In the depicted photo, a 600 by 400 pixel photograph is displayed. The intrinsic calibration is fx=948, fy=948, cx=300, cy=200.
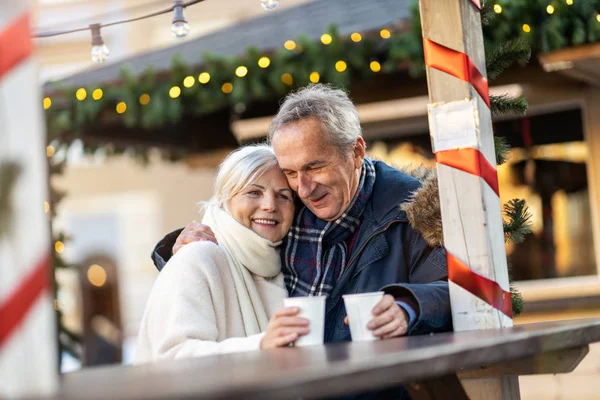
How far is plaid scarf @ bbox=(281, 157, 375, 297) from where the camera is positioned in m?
2.92

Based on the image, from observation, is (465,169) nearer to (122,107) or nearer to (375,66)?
(375,66)

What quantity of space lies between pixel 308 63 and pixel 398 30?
0.56 m

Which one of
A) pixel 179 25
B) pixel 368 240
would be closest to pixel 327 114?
pixel 368 240

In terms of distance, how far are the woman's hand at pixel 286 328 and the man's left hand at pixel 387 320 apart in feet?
0.69

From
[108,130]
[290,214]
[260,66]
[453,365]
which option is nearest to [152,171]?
[108,130]

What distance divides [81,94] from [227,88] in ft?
3.39

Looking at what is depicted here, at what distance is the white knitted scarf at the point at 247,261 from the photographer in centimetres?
280

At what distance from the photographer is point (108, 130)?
704 centimetres

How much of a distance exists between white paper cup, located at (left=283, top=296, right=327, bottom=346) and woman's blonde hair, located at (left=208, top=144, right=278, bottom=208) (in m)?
0.75

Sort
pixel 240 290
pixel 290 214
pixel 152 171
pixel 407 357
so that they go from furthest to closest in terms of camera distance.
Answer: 1. pixel 152 171
2. pixel 290 214
3. pixel 240 290
4. pixel 407 357

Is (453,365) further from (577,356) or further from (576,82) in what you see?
(576,82)

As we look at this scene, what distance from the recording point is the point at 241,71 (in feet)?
18.9

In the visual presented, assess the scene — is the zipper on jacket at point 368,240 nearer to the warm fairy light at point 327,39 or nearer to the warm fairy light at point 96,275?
the warm fairy light at point 327,39

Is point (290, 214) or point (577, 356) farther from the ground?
point (290, 214)
